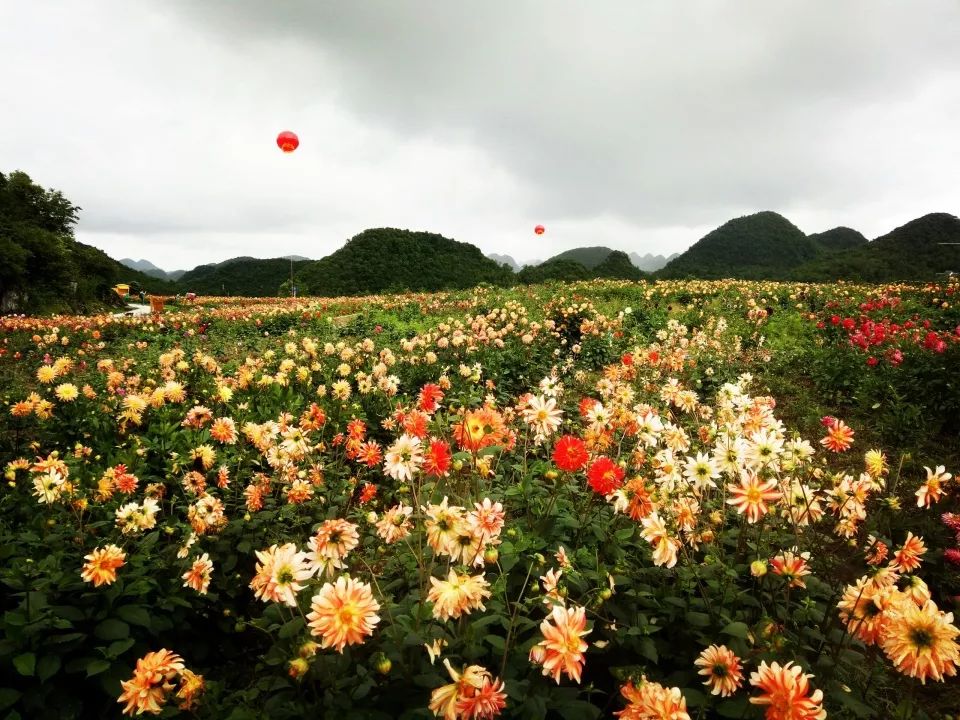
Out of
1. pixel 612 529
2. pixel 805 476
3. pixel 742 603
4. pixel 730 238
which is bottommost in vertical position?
pixel 742 603

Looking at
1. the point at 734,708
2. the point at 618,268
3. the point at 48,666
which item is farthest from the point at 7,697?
the point at 618,268

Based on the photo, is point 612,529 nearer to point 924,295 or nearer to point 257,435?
point 257,435

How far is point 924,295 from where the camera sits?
10.6 meters

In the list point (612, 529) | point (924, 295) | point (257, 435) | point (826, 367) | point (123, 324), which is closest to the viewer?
point (612, 529)

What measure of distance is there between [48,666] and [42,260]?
950 inches

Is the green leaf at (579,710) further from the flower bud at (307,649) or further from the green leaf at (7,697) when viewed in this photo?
the green leaf at (7,697)

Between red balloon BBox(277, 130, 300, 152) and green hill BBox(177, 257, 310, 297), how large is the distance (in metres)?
33.9

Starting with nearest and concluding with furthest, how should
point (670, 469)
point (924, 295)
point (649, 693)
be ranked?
1. point (649, 693)
2. point (670, 469)
3. point (924, 295)

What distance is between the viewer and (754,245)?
186 feet

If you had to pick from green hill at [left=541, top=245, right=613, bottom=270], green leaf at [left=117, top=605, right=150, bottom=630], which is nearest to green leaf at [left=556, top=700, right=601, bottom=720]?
green leaf at [left=117, top=605, right=150, bottom=630]

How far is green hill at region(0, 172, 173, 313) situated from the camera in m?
17.3

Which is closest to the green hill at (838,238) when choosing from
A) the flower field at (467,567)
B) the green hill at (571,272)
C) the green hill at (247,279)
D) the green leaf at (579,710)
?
the green hill at (571,272)

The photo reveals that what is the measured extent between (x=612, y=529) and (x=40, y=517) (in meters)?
2.56

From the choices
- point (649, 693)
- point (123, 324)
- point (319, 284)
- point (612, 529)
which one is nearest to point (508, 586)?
point (612, 529)
